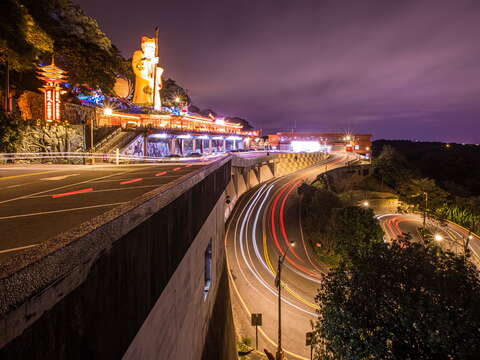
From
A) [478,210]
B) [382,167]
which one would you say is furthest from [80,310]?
[382,167]

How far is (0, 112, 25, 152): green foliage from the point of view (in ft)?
68.8

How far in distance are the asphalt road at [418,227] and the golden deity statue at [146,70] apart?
47914 millimetres

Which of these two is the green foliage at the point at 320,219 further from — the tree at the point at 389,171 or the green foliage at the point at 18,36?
the green foliage at the point at 18,36

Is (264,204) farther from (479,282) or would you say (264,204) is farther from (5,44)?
(5,44)

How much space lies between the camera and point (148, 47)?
144 ft

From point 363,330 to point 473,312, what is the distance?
3963 millimetres

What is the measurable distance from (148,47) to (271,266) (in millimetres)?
42573

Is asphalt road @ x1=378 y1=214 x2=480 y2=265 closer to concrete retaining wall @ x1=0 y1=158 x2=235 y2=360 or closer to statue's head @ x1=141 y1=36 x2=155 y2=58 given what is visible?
concrete retaining wall @ x1=0 y1=158 x2=235 y2=360

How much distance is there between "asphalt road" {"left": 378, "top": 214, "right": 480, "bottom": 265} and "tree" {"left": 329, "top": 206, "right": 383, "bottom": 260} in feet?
35.4

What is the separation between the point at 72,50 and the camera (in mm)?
34438

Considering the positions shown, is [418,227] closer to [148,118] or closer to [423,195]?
[423,195]

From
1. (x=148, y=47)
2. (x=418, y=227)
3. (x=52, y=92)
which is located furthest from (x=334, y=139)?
(x=52, y=92)

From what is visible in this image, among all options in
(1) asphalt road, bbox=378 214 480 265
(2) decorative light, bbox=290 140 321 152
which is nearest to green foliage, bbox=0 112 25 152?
(1) asphalt road, bbox=378 214 480 265

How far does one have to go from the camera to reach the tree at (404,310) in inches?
347
